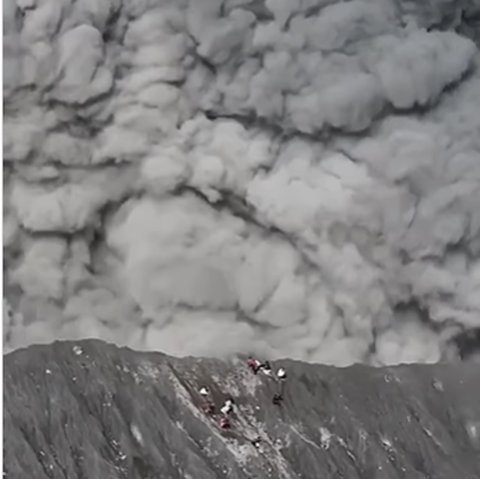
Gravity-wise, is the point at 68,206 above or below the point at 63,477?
above

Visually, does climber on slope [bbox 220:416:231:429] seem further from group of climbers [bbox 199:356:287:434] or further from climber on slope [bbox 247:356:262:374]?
climber on slope [bbox 247:356:262:374]

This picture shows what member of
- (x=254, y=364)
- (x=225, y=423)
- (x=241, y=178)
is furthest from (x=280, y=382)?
(x=241, y=178)

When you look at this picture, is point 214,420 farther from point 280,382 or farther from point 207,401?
point 280,382

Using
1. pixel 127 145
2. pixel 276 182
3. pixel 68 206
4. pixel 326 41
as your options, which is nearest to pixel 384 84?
pixel 326 41

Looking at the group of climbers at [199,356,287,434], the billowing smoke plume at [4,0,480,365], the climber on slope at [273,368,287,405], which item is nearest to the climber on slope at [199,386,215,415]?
the group of climbers at [199,356,287,434]

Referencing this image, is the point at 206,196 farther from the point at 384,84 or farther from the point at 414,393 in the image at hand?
the point at 414,393

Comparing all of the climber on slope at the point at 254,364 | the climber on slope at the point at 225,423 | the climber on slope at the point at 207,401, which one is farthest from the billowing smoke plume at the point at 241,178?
the climber on slope at the point at 225,423

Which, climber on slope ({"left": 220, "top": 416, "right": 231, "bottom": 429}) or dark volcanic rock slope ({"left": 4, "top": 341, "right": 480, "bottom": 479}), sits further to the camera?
climber on slope ({"left": 220, "top": 416, "right": 231, "bottom": 429})
